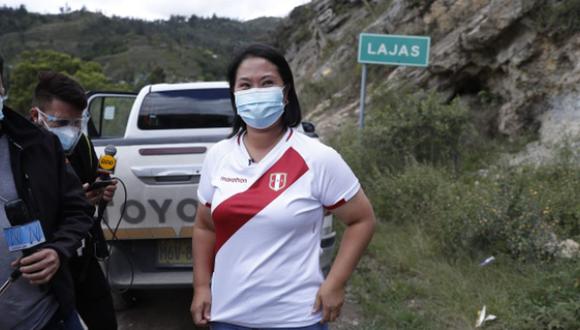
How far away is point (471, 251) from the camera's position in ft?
15.2

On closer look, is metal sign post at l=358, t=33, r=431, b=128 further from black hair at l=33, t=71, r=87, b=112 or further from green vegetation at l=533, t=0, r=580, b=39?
black hair at l=33, t=71, r=87, b=112

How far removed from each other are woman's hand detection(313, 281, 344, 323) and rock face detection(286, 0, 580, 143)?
268 inches

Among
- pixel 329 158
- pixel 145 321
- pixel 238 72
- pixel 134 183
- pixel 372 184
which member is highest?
pixel 238 72

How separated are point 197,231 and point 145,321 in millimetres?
2444

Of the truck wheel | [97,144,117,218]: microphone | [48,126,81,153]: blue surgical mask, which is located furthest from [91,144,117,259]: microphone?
the truck wheel

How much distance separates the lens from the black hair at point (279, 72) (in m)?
2.04

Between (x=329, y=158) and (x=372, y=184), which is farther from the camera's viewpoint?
(x=372, y=184)

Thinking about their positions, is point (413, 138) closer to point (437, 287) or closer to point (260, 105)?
point (437, 287)

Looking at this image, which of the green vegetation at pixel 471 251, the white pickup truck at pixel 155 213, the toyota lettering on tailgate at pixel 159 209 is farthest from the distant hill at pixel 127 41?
the toyota lettering on tailgate at pixel 159 209

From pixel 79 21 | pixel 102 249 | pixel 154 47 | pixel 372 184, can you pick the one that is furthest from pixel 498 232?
pixel 79 21

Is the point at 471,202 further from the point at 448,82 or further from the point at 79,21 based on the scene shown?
the point at 79,21

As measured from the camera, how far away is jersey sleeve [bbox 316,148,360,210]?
188 cm

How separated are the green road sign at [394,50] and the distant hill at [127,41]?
6087 centimetres

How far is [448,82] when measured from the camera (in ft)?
35.6
